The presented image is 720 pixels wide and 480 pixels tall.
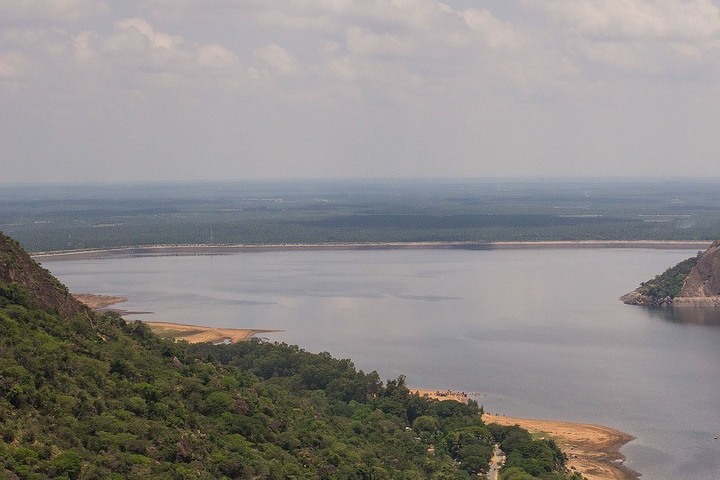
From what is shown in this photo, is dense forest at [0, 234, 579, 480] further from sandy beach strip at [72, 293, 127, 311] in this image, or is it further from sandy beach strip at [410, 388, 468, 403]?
sandy beach strip at [72, 293, 127, 311]

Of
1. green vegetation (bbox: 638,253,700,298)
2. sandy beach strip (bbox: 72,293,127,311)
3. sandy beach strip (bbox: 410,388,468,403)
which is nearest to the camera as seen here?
sandy beach strip (bbox: 410,388,468,403)

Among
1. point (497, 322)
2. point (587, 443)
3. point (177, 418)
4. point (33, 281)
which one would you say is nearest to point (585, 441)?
point (587, 443)

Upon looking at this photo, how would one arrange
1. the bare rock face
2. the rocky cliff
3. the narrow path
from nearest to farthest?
the narrow path → the rocky cliff → the bare rock face

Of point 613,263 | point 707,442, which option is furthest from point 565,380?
point 613,263

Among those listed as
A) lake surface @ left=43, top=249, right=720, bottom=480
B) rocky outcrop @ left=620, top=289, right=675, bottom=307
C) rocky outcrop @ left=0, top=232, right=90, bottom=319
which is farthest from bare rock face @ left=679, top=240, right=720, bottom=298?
rocky outcrop @ left=0, top=232, right=90, bottom=319

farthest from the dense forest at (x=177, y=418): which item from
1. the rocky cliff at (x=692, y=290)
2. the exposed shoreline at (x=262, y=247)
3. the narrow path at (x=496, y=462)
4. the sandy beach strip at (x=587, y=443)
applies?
the exposed shoreline at (x=262, y=247)

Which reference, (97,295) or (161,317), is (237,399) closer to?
(161,317)
